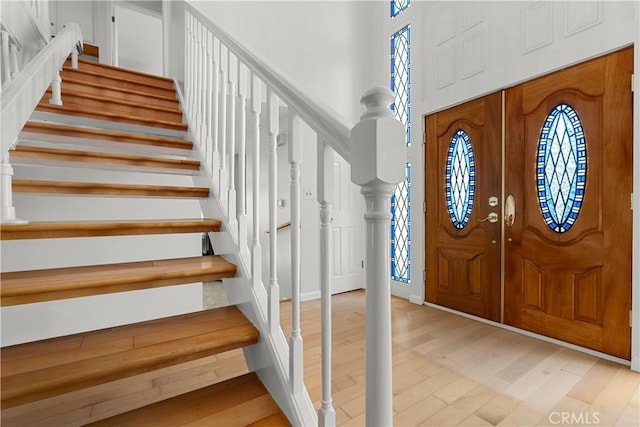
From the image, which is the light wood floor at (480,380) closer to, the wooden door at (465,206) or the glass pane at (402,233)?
the wooden door at (465,206)

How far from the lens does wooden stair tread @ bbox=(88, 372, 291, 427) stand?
0.88 meters

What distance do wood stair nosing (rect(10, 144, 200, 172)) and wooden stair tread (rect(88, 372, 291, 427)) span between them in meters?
1.21

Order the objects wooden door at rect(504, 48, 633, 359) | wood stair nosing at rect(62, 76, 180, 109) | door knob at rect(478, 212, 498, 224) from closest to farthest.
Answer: wooden door at rect(504, 48, 633, 359) → wood stair nosing at rect(62, 76, 180, 109) → door knob at rect(478, 212, 498, 224)

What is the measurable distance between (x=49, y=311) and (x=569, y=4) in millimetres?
3850

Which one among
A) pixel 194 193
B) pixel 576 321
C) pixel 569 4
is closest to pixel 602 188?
pixel 576 321

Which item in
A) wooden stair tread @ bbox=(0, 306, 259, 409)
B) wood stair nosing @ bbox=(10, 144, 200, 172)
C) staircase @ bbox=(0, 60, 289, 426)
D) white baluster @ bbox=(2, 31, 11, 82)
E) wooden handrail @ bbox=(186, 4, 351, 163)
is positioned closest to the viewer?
wooden handrail @ bbox=(186, 4, 351, 163)

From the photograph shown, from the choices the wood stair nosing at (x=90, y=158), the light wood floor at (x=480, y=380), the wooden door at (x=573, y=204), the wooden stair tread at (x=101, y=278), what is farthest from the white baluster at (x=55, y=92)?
the wooden door at (x=573, y=204)

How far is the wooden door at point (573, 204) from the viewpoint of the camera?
6.51ft

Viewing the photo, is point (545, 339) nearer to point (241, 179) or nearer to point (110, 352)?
point (241, 179)

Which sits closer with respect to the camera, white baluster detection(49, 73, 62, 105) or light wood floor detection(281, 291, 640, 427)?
light wood floor detection(281, 291, 640, 427)

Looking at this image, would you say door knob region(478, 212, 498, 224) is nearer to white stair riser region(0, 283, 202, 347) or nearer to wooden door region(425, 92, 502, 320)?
wooden door region(425, 92, 502, 320)

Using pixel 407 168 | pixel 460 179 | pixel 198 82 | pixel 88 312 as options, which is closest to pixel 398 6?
pixel 407 168

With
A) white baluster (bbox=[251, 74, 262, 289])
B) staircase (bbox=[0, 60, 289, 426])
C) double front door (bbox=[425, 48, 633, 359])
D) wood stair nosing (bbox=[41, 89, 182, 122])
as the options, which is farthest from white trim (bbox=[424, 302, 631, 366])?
wood stair nosing (bbox=[41, 89, 182, 122])

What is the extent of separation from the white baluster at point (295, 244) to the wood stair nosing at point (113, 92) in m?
2.14
